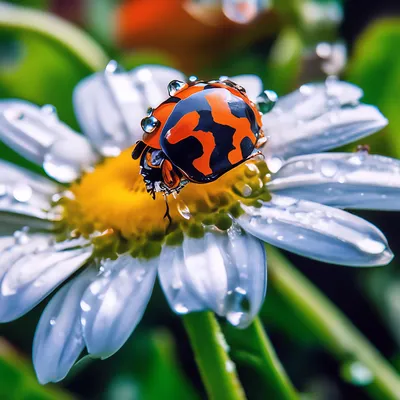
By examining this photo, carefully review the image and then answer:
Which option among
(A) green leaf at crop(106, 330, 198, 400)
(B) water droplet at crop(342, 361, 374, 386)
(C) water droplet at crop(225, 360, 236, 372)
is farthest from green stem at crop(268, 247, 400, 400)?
(C) water droplet at crop(225, 360, 236, 372)

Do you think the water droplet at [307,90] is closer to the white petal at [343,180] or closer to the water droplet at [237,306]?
the white petal at [343,180]

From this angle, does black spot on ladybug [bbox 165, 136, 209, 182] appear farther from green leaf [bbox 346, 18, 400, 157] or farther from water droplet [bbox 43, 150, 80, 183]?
green leaf [bbox 346, 18, 400, 157]

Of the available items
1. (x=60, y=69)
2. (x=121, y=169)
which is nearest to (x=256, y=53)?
(x=60, y=69)

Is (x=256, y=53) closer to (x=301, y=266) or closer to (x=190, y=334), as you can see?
(x=301, y=266)

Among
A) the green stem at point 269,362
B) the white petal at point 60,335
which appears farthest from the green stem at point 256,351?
the white petal at point 60,335

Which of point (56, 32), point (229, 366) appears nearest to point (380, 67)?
point (56, 32)

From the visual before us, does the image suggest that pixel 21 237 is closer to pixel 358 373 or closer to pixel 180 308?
pixel 180 308
